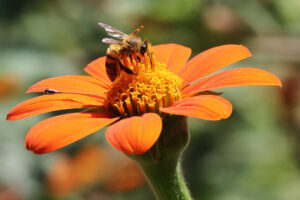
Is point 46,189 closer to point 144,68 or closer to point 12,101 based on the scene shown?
A: point 12,101

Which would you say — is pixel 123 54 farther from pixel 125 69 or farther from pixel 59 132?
pixel 59 132

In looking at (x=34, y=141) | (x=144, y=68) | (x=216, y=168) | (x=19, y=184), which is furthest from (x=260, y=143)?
(x=34, y=141)

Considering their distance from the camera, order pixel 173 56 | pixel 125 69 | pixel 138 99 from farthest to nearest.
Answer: pixel 173 56 → pixel 125 69 → pixel 138 99

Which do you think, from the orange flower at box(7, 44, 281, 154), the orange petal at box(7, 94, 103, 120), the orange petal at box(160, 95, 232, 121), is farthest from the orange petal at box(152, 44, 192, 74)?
the orange petal at box(160, 95, 232, 121)

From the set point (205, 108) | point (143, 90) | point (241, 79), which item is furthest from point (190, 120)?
point (205, 108)

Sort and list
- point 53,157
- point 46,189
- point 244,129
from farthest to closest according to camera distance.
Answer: point 244,129 → point 53,157 → point 46,189

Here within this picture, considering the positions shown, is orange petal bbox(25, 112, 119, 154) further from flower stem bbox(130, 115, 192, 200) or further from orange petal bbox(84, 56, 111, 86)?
orange petal bbox(84, 56, 111, 86)
